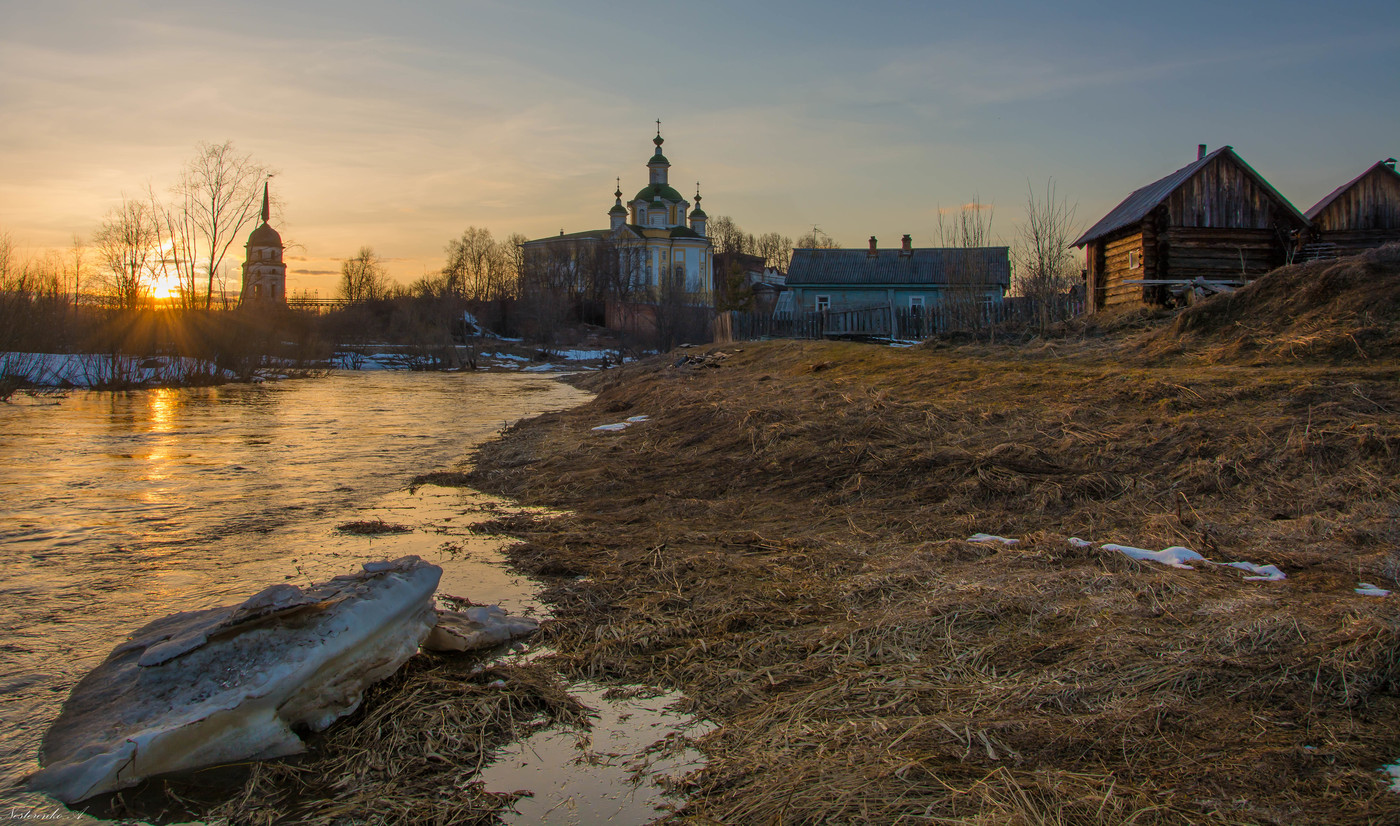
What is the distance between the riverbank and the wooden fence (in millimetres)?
8706

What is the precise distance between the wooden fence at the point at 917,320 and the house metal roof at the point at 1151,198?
221 cm

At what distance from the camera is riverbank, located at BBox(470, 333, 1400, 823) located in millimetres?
2680

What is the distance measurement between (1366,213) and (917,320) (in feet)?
36.9

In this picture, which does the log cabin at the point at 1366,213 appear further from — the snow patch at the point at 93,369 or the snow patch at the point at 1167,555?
the snow patch at the point at 93,369

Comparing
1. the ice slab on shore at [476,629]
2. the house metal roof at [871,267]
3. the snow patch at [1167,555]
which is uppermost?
the house metal roof at [871,267]

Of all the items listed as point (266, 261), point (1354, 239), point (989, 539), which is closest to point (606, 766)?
point (989, 539)

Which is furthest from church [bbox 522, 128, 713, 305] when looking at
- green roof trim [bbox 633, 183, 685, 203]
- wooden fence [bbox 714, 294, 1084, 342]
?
wooden fence [bbox 714, 294, 1084, 342]

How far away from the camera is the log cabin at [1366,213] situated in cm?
2042

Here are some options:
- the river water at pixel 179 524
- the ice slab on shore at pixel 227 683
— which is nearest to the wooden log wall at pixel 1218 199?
the river water at pixel 179 524

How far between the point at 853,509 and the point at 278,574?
13.7ft

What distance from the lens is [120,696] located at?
327 cm

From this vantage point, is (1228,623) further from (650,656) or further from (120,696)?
(120,696)


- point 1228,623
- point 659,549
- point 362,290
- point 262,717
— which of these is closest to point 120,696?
point 262,717

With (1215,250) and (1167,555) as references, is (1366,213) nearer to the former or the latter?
(1215,250)
